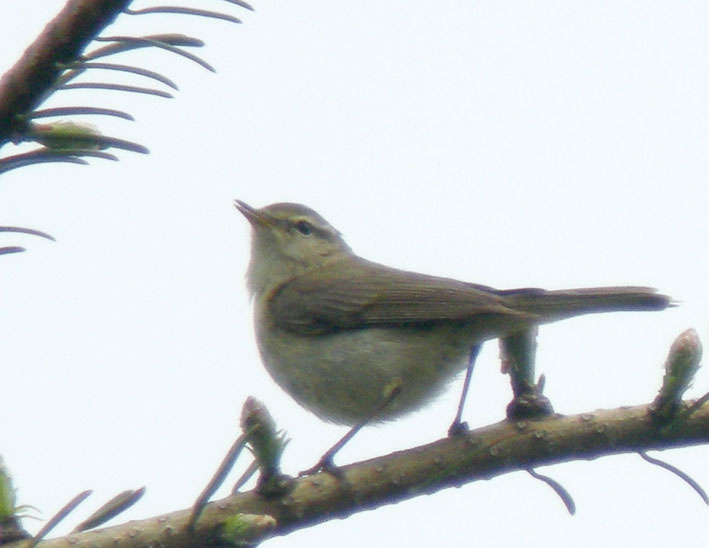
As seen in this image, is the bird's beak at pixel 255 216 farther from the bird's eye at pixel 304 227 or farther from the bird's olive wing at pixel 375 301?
the bird's olive wing at pixel 375 301

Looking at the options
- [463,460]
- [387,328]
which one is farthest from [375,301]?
[463,460]

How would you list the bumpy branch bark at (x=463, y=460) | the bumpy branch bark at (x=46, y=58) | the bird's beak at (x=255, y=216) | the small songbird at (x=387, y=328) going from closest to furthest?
the bumpy branch bark at (x=46, y=58) → the bumpy branch bark at (x=463, y=460) → the small songbird at (x=387, y=328) → the bird's beak at (x=255, y=216)

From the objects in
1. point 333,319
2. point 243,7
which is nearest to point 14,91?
point 243,7

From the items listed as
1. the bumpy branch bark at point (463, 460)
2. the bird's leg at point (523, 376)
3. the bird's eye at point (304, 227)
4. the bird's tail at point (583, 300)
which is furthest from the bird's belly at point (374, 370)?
the bumpy branch bark at point (463, 460)

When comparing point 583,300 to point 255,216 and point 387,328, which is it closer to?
point 387,328

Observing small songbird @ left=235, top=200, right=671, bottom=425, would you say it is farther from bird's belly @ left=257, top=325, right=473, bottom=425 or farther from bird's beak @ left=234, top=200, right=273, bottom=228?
bird's beak @ left=234, top=200, right=273, bottom=228

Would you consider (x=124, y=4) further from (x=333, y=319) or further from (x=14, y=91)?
(x=333, y=319)
